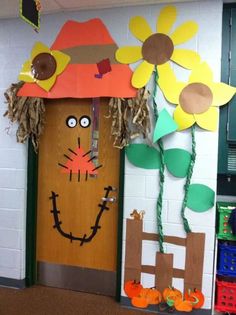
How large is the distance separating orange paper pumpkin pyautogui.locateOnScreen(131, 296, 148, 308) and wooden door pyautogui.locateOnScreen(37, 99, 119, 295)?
260mm

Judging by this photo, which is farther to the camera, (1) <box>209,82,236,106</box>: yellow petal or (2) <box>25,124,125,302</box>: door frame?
(2) <box>25,124,125,302</box>: door frame

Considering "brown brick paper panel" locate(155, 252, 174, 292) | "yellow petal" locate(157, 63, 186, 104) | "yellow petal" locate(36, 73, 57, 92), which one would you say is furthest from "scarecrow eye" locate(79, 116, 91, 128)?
"brown brick paper panel" locate(155, 252, 174, 292)

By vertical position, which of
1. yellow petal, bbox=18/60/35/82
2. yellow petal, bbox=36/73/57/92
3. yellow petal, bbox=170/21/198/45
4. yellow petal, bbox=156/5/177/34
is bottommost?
yellow petal, bbox=36/73/57/92

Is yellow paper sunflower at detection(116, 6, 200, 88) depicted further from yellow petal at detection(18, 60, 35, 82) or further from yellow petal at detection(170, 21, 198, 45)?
yellow petal at detection(18, 60, 35, 82)

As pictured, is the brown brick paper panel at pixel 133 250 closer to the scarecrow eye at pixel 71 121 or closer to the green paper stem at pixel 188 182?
the green paper stem at pixel 188 182

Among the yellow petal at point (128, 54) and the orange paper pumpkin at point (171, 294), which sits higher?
the yellow petal at point (128, 54)

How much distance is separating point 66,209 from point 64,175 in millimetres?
329

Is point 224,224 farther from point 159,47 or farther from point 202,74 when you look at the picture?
point 159,47

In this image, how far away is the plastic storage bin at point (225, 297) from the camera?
7.73ft

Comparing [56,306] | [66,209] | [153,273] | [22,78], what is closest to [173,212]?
[153,273]

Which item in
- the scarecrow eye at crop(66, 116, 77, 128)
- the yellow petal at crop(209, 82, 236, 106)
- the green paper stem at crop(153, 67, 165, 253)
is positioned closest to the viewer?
the yellow petal at crop(209, 82, 236, 106)

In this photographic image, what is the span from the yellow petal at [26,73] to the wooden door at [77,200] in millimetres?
284

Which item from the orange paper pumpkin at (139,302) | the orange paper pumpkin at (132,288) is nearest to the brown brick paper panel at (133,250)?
Answer: the orange paper pumpkin at (132,288)

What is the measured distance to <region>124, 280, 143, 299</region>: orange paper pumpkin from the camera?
253 centimetres
